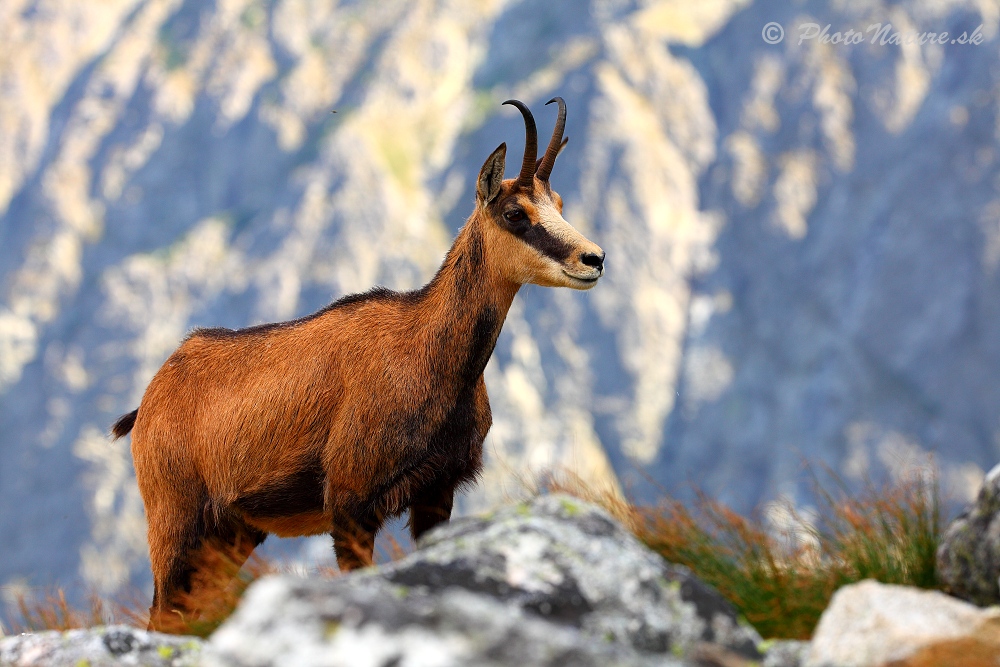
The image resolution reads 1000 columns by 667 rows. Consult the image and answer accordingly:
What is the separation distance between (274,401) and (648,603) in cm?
491

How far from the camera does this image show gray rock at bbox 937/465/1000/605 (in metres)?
6.02

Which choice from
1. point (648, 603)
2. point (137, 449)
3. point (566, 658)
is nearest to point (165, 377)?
point (137, 449)

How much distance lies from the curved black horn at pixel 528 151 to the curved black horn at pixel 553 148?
6.2 inches

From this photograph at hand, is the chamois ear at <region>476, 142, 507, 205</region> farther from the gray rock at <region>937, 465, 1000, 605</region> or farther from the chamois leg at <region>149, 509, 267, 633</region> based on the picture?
the gray rock at <region>937, 465, 1000, 605</region>

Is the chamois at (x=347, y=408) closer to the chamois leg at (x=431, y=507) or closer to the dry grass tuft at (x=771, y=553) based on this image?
the chamois leg at (x=431, y=507)

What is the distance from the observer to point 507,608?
15.6 feet

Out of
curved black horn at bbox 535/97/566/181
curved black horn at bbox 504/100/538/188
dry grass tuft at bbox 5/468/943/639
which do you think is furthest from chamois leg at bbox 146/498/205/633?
curved black horn at bbox 535/97/566/181

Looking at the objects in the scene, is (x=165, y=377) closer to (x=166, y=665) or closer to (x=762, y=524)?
(x=166, y=665)

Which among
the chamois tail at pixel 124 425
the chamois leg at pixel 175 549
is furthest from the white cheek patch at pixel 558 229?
the chamois tail at pixel 124 425

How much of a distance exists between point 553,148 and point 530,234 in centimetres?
102

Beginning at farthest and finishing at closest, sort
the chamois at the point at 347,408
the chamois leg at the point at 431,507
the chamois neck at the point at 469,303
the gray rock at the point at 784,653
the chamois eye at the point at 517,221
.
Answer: the chamois eye at the point at 517,221
the chamois neck at the point at 469,303
the chamois leg at the point at 431,507
the chamois at the point at 347,408
the gray rock at the point at 784,653

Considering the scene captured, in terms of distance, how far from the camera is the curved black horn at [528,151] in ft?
32.0

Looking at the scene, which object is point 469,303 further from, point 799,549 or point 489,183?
point 799,549

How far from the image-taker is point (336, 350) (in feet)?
30.7
